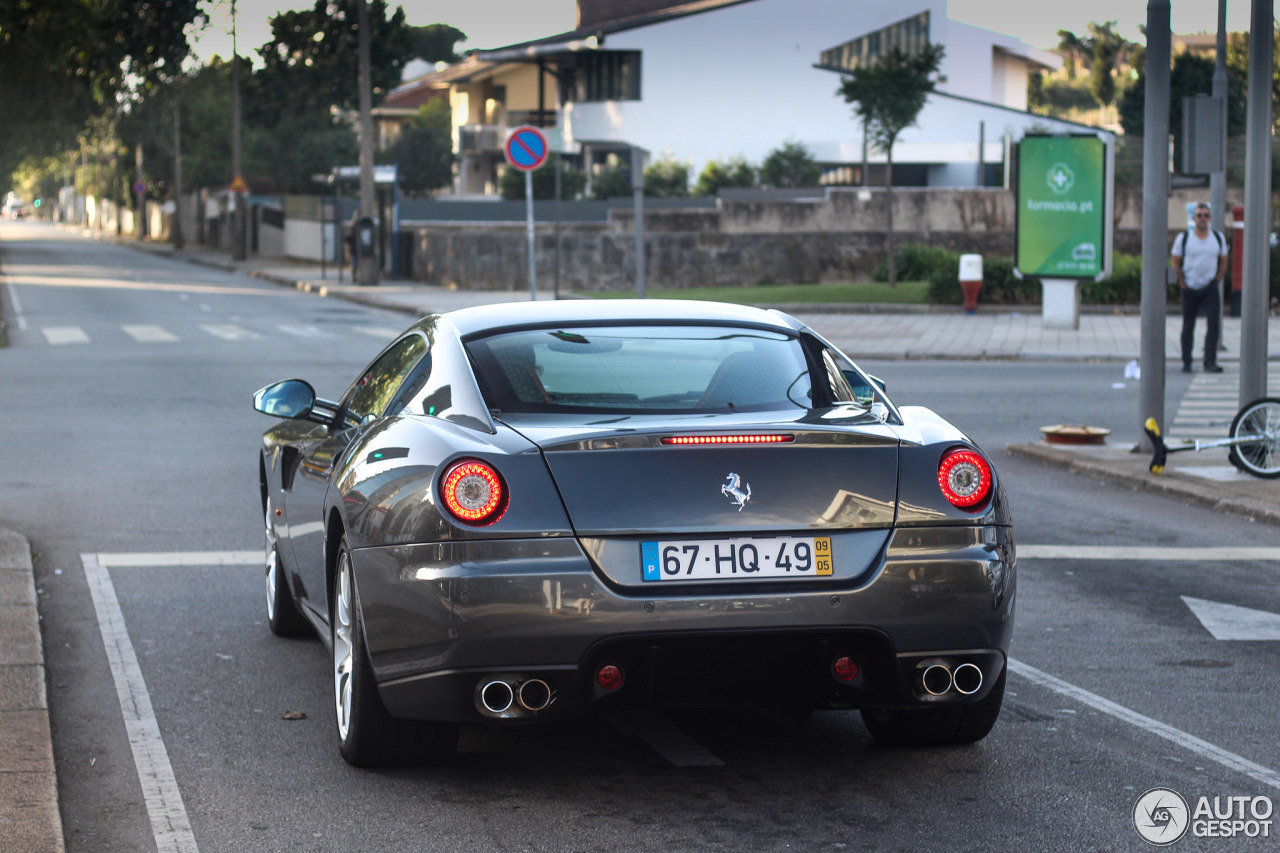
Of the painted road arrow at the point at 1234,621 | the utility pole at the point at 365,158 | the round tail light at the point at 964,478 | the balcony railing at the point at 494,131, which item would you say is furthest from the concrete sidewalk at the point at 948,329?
the balcony railing at the point at 494,131

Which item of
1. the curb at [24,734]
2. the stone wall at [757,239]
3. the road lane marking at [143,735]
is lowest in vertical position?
the road lane marking at [143,735]

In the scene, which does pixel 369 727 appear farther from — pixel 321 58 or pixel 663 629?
pixel 321 58

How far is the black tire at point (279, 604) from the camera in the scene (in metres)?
6.76

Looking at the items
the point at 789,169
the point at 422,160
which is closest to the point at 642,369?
the point at 789,169

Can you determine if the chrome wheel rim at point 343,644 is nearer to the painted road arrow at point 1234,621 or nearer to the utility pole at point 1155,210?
the painted road arrow at point 1234,621

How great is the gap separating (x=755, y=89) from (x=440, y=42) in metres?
87.2

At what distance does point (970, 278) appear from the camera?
97.0ft

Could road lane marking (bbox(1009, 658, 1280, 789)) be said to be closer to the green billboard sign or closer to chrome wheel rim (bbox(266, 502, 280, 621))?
chrome wheel rim (bbox(266, 502, 280, 621))

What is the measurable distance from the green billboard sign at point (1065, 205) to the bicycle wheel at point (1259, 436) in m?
13.9

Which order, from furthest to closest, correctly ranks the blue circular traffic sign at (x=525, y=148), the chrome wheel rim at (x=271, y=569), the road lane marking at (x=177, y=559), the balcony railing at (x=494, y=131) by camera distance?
the balcony railing at (x=494, y=131) < the blue circular traffic sign at (x=525, y=148) < the road lane marking at (x=177, y=559) < the chrome wheel rim at (x=271, y=569)

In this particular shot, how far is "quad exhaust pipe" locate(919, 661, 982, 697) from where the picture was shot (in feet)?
15.2

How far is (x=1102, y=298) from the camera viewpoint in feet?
100

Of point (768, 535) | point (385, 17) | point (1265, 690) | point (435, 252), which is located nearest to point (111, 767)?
point (768, 535)

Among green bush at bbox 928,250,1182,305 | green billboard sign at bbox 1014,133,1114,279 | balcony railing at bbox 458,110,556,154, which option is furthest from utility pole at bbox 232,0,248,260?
green billboard sign at bbox 1014,133,1114,279
